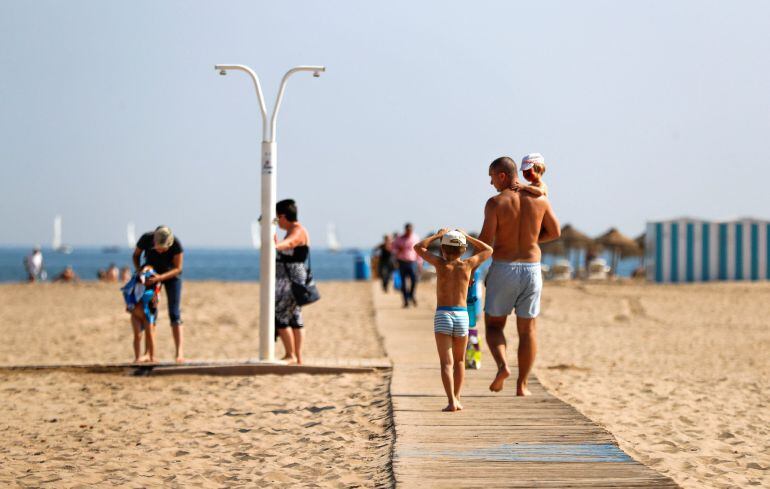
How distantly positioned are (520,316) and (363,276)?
93.9 feet

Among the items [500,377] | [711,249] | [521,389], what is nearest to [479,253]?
[500,377]

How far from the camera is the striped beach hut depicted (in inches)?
1235

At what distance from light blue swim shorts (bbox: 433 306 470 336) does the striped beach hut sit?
26857 mm

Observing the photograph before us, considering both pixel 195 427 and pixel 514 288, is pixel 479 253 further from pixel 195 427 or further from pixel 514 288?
pixel 195 427

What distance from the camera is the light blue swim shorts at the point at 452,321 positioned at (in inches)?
236

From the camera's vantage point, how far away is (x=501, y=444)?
5.31 metres

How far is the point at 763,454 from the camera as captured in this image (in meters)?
5.97

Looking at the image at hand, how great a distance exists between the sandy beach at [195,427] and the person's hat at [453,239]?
1.25 meters

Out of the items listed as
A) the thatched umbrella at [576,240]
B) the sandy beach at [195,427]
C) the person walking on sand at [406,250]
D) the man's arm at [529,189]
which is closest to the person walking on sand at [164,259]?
the sandy beach at [195,427]

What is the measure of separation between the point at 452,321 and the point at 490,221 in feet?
2.28

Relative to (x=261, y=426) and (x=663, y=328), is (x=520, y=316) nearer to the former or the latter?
(x=261, y=426)

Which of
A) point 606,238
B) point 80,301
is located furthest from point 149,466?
point 606,238

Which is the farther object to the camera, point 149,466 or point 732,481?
point 149,466

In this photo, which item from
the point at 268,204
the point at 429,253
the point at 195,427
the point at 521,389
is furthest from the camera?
the point at 268,204
